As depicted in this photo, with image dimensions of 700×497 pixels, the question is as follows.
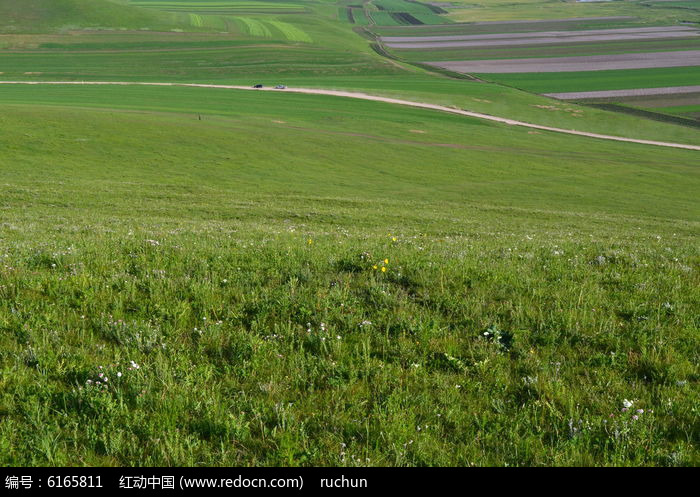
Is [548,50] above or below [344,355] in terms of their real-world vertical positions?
above

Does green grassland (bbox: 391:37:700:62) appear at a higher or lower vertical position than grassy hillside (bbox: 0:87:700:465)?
higher

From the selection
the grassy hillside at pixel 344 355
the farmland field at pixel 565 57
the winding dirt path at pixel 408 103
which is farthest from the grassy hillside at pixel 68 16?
the grassy hillside at pixel 344 355

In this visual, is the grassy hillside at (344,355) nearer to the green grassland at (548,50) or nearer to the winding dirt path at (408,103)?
the winding dirt path at (408,103)

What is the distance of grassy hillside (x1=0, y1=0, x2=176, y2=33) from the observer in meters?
158

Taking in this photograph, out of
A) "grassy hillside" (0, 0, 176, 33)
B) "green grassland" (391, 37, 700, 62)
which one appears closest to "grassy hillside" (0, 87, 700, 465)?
"green grassland" (391, 37, 700, 62)

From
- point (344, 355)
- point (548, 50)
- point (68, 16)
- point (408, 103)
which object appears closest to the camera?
point (344, 355)

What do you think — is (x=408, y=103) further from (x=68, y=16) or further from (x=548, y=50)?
(x=68, y=16)

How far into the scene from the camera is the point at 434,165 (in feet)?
196

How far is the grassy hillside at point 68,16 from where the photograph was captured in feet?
518

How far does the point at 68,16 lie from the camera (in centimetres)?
16712

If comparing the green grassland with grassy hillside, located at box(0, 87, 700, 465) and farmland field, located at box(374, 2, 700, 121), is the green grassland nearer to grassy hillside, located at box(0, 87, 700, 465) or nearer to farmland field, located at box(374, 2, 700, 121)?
farmland field, located at box(374, 2, 700, 121)

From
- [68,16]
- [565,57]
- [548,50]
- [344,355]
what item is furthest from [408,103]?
[68,16]
